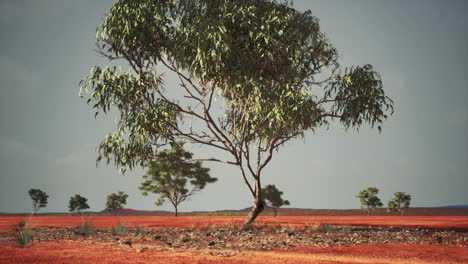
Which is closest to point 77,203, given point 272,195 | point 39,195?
point 39,195

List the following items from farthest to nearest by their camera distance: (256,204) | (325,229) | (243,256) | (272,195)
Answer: (272,195) → (256,204) → (325,229) → (243,256)

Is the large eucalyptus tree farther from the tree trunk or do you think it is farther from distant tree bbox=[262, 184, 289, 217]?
distant tree bbox=[262, 184, 289, 217]

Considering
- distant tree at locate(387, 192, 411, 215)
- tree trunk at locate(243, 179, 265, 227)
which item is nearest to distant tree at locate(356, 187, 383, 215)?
distant tree at locate(387, 192, 411, 215)

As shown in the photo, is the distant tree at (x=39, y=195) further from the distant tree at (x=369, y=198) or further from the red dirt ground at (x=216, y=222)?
the distant tree at (x=369, y=198)

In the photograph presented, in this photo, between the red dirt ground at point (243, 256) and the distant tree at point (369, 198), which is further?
the distant tree at point (369, 198)

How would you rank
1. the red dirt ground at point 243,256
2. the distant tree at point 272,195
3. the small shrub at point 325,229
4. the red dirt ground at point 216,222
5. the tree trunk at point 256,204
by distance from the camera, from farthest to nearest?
the distant tree at point 272,195 → the red dirt ground at point 216,222 → the tree trunk at point 256,204 → the small shrub at point 325,229 → the red dirt ground at point 243,256

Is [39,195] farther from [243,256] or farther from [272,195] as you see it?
[243,256]

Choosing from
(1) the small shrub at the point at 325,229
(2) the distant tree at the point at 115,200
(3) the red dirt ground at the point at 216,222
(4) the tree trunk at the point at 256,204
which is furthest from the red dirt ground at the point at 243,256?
(2) the distant tree at the point at 115,200

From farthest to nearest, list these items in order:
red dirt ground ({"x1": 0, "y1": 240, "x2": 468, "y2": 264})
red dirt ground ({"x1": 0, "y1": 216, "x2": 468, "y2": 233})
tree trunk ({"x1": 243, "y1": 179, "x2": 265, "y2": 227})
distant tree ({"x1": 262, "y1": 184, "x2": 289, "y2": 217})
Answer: distant tree ({"x1": 262, "y1": 184, "x2": 289, "y2": 217}), red dirt ground ({"x1": 0, "y1": 216, "x2": 468, "y2": 233}), tree trunk ({"x1": 243, "y1": 179, "x2": 265, "y2": 227}), red dirt ground ({"x1": 0, "y1": 240, "x2": 468, "y2": 264})

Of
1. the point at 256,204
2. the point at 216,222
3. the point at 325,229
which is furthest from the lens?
the point at 216,222

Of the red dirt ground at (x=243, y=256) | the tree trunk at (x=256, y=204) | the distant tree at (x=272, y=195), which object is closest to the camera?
the red dirt ground at (x=243, y=256)

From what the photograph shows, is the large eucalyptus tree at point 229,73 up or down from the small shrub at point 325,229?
up

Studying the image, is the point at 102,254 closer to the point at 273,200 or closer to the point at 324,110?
the point at 324,110

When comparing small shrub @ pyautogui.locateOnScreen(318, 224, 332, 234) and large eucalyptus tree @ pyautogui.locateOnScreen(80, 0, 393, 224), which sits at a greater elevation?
large eucalyptus tree @ pyautogui.locateOnScreen(80, 0, 393, 224)
